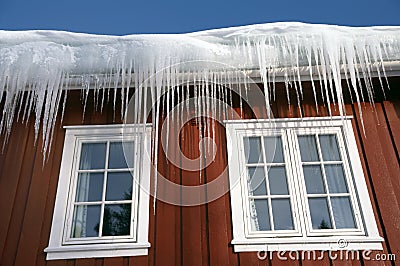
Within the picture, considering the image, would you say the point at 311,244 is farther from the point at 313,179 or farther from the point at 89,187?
the point at 89,187

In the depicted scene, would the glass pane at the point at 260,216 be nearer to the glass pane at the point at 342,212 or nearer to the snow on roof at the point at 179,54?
the glass pane at the point at 342,212

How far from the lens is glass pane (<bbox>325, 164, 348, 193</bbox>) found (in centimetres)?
285

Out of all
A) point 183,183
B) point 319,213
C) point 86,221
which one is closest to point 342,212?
point 319,213

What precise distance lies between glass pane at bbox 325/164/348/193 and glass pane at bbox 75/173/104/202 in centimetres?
198

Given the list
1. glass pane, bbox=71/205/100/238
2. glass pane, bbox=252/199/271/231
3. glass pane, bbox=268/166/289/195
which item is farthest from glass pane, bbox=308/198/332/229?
glass pane, bbox=71/205/100/238

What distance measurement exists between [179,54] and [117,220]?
148cm

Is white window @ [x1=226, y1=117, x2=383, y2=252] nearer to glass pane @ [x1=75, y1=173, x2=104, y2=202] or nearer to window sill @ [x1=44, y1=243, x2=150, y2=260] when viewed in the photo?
window sill @ [x1=44, y1=243, x2=150, y2=260]

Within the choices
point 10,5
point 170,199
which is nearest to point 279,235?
point 170,199

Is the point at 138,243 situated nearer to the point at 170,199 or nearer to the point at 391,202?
the point at 170,199

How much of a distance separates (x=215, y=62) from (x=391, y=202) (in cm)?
186

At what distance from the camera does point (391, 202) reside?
2750mm

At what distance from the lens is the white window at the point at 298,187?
8.54 feet

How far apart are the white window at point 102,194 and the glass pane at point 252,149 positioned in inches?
35.5

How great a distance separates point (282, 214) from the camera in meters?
2.74
